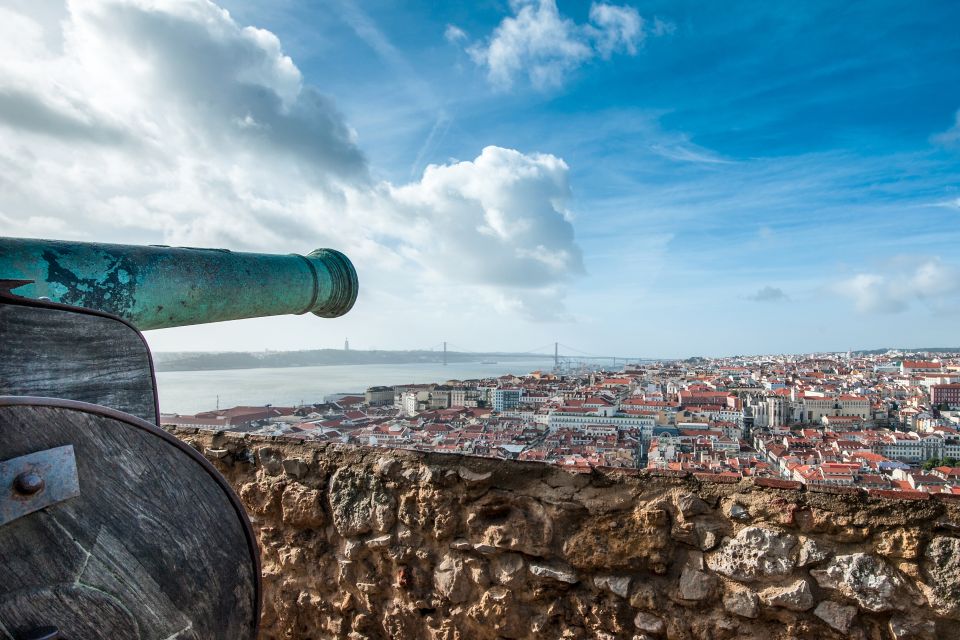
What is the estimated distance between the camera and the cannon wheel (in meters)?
0.52

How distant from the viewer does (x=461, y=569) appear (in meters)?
1.94

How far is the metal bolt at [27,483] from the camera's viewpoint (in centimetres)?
51

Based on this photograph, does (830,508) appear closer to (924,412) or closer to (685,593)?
(685,593)

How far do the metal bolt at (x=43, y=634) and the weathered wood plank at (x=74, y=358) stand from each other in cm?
33

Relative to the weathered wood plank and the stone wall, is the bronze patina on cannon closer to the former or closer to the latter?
the weathered wood plank

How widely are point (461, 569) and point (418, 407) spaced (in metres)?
12.8

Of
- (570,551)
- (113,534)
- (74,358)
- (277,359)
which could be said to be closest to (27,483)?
(113,534)

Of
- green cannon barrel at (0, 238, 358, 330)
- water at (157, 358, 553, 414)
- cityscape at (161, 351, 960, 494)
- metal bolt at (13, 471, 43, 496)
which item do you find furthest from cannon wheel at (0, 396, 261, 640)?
water at (157, 358, 553, 414)

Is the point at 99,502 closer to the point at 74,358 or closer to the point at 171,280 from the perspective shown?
the point at 74,358

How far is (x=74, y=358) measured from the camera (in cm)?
79

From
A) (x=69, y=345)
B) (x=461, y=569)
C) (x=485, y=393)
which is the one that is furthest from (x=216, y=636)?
(x=485, y=393)

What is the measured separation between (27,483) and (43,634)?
0.14 metres

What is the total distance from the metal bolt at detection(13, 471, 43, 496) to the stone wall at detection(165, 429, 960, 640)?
1510mm

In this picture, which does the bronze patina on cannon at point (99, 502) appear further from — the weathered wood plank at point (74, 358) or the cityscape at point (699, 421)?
the cityscape at point (699, 421)
